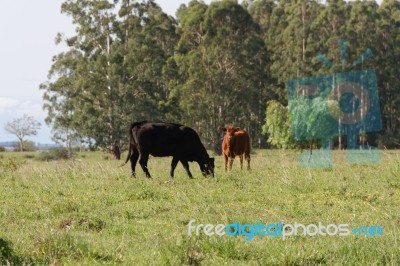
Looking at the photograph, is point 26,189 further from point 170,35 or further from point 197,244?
point 170,35

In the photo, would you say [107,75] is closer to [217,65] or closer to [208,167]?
[217,65]

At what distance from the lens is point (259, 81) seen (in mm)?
57156

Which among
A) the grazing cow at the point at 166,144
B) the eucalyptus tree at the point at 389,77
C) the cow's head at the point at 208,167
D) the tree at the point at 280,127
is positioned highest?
the eucalyptus tree at the point at 389,77

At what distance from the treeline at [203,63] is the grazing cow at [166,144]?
80.2 feet

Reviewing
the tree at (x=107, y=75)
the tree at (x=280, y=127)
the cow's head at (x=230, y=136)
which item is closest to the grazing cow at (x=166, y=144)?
the cow's head at (x=230, y=136)

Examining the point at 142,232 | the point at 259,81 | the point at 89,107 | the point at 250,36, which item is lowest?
the point at 142,232

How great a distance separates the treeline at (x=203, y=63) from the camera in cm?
4203

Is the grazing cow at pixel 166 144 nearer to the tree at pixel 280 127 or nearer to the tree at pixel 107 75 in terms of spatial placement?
the tree at pixel 280 127

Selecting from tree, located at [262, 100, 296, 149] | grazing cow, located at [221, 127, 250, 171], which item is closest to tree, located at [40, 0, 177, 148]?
tree, located at [262, 100, 296, 149]

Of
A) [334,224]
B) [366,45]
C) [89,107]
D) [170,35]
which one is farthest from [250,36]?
[334,224]

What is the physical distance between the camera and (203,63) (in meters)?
48.8

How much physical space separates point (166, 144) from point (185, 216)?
7.48 metres

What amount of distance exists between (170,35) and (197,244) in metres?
53.4

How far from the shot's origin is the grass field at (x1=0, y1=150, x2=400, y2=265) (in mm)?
6477
